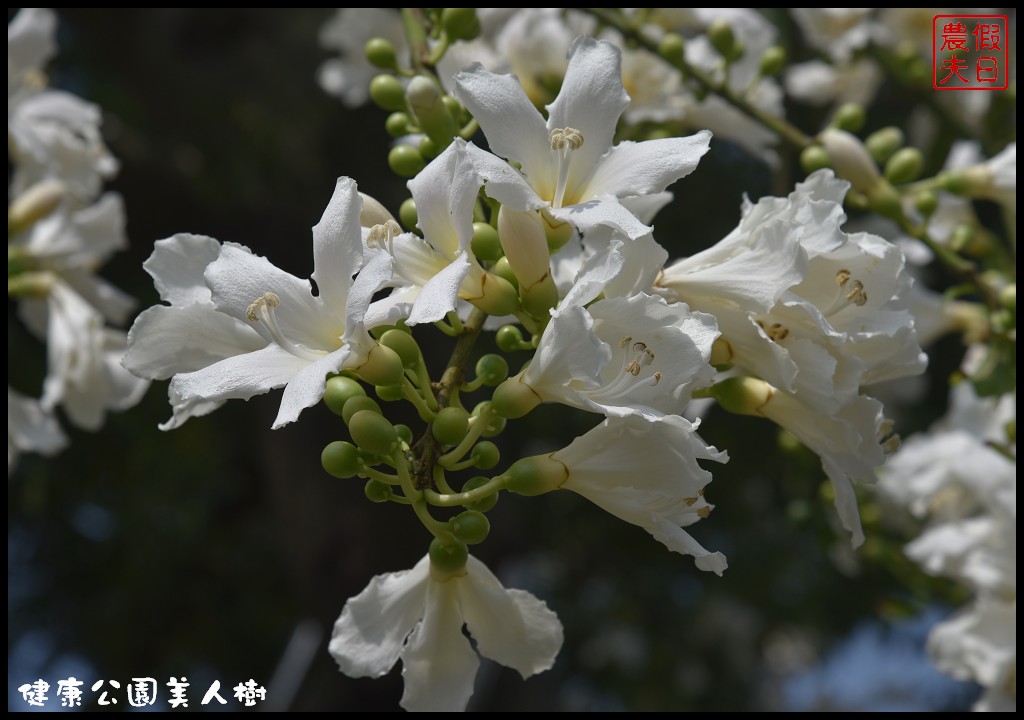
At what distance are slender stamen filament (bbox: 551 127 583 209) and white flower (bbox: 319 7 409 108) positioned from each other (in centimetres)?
77

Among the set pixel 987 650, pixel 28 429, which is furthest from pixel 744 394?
pixel 28 429

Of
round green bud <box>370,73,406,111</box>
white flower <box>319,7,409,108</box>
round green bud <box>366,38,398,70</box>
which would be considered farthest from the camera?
white flower <box>319,7,409,108</box>

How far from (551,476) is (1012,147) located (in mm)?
1143

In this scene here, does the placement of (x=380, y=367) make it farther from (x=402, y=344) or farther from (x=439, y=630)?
(x=439, y=630)

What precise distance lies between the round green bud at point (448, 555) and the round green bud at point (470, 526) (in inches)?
1.3

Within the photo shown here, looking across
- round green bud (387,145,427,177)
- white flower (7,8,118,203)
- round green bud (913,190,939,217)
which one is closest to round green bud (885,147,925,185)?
round green bud (913,190,939,217)

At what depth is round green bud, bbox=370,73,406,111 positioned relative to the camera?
3.54ft

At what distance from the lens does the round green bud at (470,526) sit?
0.82 meters

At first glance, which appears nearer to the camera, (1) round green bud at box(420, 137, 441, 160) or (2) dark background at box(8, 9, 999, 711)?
(1) round green bud at box(420, 137, 441, 160)

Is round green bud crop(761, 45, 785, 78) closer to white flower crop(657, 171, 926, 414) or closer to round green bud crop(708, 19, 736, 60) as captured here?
round green bud crop(708, 19, 736, 60)

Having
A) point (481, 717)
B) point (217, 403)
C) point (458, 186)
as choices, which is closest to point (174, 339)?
point (217, 403)

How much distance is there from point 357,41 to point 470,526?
44.1 inches

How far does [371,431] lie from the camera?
757mm

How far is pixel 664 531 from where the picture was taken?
79cm
